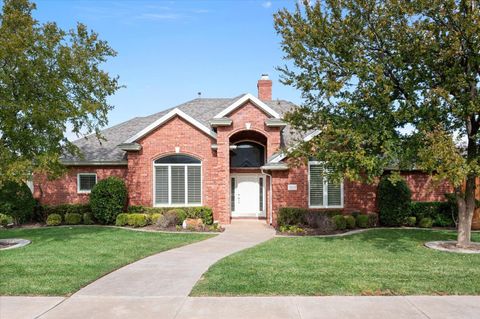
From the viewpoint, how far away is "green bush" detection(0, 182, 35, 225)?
17.7 metres

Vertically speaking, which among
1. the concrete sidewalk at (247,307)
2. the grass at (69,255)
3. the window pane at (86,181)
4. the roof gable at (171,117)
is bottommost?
the concrete sidewalk at (247,307)

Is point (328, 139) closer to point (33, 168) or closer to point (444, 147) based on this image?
point (444, 147)

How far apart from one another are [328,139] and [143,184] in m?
10.2

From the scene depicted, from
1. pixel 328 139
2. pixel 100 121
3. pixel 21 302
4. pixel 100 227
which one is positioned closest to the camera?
pixel 21 302

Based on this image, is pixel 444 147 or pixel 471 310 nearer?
pixel 471 310

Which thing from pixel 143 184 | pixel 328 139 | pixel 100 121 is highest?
pixel 100 121

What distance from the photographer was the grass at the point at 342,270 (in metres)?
7.48

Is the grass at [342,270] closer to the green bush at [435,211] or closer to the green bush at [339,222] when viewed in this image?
the green bush at [339,222]

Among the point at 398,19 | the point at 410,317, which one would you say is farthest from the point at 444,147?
the point at 410,317

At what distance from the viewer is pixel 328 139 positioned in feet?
39.0

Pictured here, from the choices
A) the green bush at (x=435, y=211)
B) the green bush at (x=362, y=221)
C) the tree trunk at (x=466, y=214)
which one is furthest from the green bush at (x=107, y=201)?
the tree trunk at (x=466, y=214)

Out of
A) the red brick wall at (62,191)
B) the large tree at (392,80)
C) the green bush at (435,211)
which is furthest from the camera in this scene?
the red brick wall at (62,191)

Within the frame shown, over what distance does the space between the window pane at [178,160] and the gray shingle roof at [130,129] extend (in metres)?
2.03

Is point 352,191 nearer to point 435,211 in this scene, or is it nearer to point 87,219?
point 435,211
